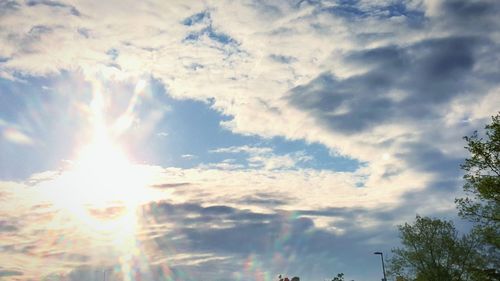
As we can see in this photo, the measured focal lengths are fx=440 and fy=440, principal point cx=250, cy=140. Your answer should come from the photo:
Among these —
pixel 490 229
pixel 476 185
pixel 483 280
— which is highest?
pixel 476 185

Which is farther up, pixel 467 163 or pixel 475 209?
pixel 467 163

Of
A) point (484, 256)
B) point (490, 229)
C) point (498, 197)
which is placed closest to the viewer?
point (498, 197)

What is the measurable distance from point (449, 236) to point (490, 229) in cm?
2509

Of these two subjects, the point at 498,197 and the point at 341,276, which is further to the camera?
the point at 341,276

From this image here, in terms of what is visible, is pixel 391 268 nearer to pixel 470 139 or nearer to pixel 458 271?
pixel 458 271

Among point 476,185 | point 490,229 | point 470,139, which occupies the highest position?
point 470,139

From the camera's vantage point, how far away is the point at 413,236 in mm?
58000

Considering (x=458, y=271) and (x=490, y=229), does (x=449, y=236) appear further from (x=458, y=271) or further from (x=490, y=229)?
(x=490, y=229)

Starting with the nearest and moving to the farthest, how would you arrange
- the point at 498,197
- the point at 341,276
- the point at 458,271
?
the point at 498,197
the point at 458,271
the point at 341,276

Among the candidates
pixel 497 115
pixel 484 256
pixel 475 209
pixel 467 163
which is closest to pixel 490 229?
pixel 475 209

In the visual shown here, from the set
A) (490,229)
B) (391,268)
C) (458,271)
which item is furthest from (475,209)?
(391,268)

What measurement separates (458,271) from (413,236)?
659 cm

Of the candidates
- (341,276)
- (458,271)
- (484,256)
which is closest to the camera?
(484,256)

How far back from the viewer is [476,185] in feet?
107
